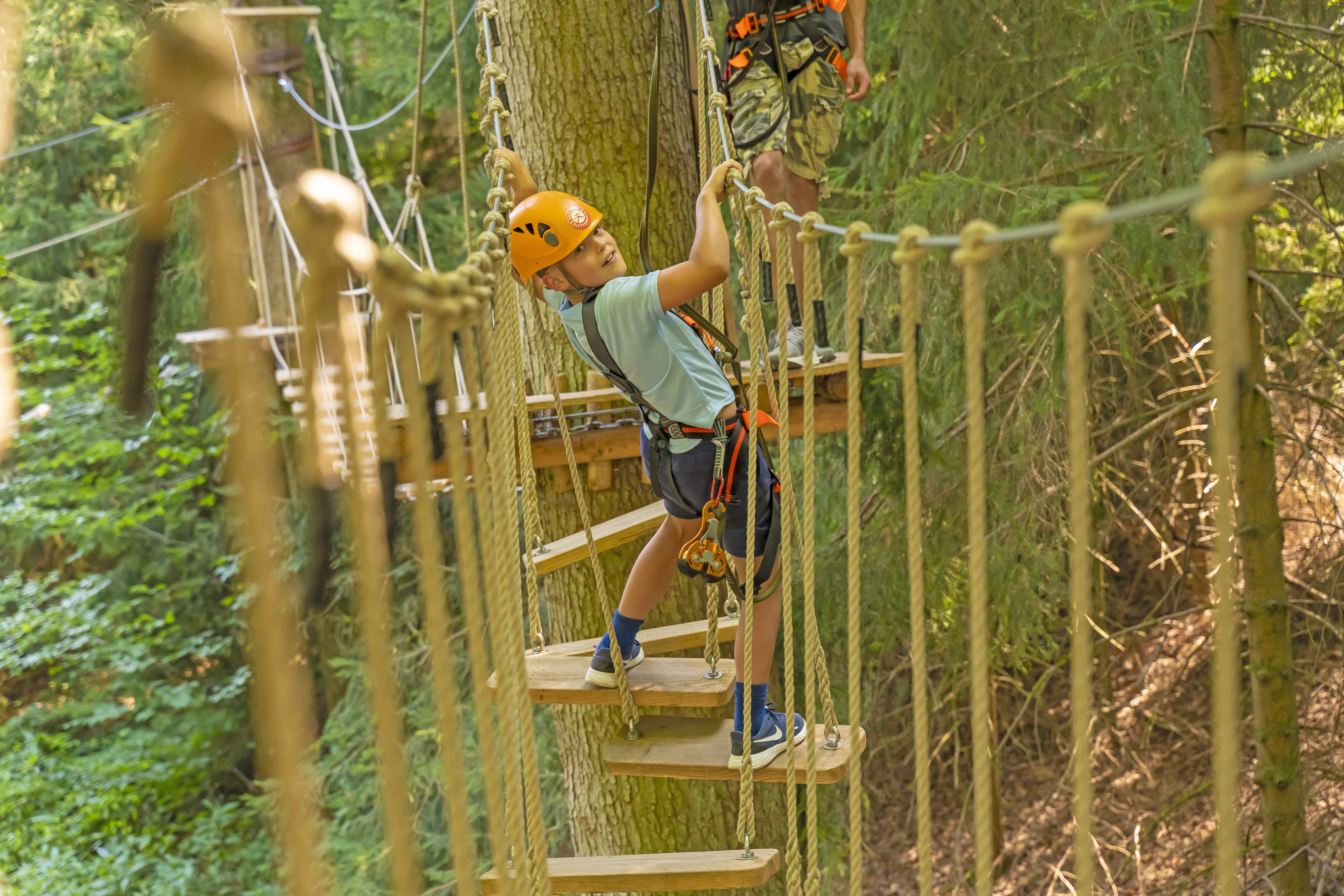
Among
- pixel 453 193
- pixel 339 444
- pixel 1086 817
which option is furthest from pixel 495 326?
pixel 453 193

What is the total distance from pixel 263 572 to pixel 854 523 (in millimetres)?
965

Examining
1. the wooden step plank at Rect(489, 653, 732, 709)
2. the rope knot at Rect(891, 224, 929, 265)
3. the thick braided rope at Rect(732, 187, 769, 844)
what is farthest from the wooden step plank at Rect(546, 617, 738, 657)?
the rope knot at Rect(891, 224, 929, 265)

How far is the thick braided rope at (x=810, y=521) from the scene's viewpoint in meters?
1.56

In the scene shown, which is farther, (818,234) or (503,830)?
(818,234)

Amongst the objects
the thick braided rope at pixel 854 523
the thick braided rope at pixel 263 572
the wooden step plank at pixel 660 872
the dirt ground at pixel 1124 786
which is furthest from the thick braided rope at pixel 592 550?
the dirt ground at pixel 1124 786

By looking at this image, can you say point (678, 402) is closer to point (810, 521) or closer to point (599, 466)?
point (810, 521)

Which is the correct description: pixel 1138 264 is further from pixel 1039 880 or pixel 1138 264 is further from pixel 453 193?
pixel 453 193

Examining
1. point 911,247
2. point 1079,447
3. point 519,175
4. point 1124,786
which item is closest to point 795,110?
point 519,175

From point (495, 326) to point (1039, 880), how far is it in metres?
4.57

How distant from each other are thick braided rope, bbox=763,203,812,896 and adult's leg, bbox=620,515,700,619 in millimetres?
206

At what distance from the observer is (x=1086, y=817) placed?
3.29ft

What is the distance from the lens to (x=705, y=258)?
1.74 meters

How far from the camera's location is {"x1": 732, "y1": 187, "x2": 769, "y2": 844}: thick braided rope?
5.96 feet

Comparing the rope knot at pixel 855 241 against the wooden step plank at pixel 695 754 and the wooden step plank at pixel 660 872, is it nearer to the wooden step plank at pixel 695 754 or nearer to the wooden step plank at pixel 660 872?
the wooden step plank at pixel 695 754
